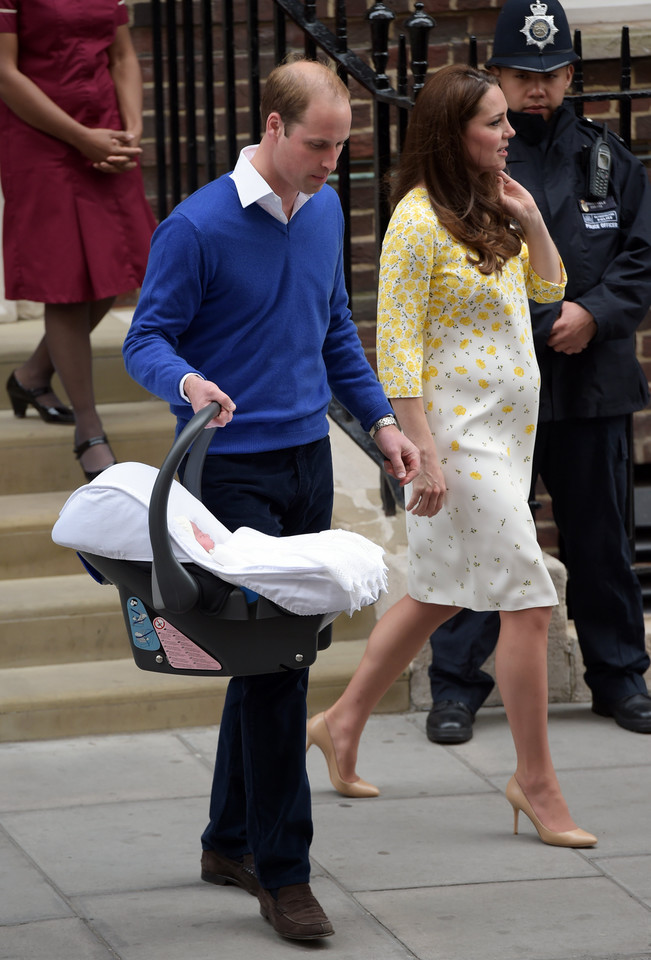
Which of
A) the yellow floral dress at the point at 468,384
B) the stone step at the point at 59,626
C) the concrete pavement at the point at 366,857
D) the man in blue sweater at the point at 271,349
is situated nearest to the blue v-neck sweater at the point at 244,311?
the man in blue sweater at the point at 271,349

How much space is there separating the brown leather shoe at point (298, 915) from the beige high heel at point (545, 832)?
744mm

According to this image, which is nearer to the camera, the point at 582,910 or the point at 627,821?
the point at 582,910

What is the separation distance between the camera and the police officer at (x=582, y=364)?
461 cm

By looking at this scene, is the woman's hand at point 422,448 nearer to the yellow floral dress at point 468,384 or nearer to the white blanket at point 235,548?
the yellow floral dress at point 468,384

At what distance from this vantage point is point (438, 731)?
4707 millimetres

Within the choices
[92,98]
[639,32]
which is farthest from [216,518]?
[639,32]

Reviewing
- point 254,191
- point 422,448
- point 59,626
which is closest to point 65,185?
point 59,626

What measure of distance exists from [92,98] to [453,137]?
1885mm

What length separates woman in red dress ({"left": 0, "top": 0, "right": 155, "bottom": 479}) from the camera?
5.17 metres

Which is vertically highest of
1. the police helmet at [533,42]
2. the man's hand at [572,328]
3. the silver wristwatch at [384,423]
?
the police helmet at [533,42]

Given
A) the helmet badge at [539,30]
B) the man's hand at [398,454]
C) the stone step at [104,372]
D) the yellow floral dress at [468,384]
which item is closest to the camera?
the man's hand at [398,454]

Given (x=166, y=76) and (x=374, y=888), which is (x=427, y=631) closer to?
(x=374, y=888)

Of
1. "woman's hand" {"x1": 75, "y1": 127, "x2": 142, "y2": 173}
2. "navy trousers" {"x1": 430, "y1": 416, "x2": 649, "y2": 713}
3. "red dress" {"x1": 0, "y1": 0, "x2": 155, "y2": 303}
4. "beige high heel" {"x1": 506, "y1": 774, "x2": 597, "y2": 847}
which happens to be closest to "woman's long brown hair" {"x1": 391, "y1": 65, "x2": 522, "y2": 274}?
"navy trousers" {"x1": 430, "y1": 416, "x2": 649, "y2": 713}

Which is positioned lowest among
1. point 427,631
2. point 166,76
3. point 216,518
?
point 427,631
